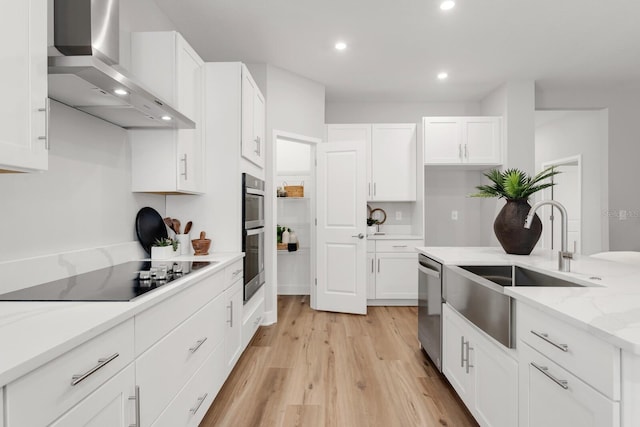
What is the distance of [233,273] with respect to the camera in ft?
7.72

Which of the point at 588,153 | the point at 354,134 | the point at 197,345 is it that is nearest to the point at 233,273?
the point at 197,345

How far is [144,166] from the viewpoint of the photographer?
86.4 inches

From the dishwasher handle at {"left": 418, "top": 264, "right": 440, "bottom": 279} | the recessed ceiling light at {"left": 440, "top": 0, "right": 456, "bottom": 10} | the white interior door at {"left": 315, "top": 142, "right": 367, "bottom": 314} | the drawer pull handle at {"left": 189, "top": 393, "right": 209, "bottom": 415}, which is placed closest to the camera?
the drawer pull handle at {"left": 189, "top": 393, "right": 209, "bottom": 415}

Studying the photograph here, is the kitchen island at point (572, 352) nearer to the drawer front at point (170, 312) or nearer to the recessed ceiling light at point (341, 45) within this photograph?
the drawer front at point (170, 312)

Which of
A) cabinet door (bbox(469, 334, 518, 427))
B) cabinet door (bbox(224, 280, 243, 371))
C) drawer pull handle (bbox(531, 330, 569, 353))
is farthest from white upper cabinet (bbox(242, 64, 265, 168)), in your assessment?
drawer pull handle (bbox(531, 330, 569, 353))

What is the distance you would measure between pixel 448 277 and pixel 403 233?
2.58 metres

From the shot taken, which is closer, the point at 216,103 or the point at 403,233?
the point at 216,103

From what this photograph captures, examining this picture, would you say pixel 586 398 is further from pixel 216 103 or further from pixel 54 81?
pixel 216 103

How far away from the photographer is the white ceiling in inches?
105

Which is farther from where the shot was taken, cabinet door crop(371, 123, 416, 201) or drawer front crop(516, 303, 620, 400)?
cabinet door crop(371, 123, 416, 201)

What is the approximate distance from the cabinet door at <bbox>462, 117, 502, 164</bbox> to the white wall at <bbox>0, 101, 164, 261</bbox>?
372 centimetres

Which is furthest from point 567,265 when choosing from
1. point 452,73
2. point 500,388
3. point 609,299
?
point 452,73

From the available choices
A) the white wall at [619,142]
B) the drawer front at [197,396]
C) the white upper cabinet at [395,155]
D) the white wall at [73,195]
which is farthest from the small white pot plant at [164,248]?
the white wall at [619,142]

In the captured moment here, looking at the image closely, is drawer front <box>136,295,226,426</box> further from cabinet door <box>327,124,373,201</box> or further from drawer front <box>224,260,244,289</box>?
cabinet door <box>327,124,373,201</box>
